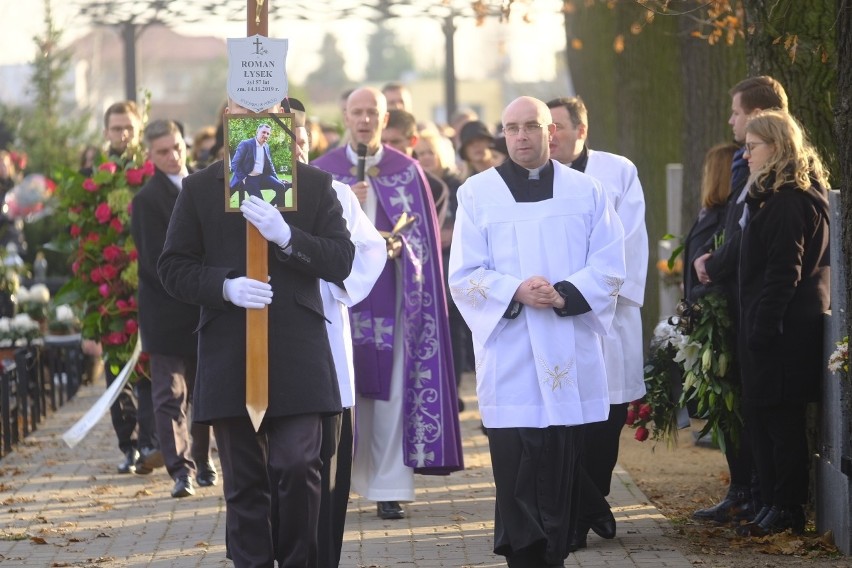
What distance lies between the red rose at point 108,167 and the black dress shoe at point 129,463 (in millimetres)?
1875

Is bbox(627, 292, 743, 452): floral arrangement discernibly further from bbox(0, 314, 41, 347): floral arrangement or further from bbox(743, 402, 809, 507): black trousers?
bbox(0, 314, 41, 347): floral arrangement

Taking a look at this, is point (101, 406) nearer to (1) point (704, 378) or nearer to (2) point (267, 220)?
(1) point (704, 378)

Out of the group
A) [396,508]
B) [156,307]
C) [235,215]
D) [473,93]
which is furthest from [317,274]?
[473,93]

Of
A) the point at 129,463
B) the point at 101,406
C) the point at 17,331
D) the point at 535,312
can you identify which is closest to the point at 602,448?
the point at 535,312

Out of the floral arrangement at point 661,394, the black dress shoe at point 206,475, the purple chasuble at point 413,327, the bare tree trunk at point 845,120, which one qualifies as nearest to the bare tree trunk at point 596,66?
the black dress shoe at point 206,475

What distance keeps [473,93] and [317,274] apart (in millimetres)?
91327

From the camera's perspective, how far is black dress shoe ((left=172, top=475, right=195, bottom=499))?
32.1ft

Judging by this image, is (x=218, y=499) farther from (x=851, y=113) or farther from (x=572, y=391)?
(x=851, y=113)

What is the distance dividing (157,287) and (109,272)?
1.19 m

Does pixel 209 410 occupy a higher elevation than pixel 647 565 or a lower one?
higher

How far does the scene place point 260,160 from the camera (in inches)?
242

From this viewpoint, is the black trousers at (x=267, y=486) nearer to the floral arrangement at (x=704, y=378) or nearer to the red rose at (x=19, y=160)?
the floral arrangement at (x=704, y=378)

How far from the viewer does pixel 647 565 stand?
744cm

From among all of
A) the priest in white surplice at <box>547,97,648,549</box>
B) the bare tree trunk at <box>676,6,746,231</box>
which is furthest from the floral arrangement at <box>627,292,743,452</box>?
the bare tree trunk at <box>676,6,746,231</box>
